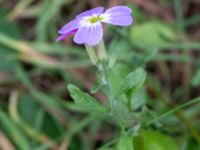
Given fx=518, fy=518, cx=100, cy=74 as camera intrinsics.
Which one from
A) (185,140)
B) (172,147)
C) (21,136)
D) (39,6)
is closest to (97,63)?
(172,147)

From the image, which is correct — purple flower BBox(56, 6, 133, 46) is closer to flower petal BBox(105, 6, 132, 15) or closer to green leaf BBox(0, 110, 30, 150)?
flower petal BBox(105, 6, 132, 15)

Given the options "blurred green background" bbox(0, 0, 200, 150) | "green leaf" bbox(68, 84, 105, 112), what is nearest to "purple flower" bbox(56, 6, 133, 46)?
"green leaf" bbox(68, 84, 105, 112)

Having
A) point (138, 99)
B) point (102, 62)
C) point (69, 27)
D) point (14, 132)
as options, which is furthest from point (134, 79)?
point (14, 132)

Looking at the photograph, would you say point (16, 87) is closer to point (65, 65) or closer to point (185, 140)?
point (65, 65)

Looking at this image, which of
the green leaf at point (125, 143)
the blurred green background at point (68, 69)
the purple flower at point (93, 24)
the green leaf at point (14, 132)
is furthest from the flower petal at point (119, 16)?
the green leaf at point (14, 132)

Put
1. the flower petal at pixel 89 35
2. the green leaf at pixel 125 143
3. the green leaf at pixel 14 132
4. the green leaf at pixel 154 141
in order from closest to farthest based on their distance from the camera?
the flower petal at pixel 89 35 → the green leaf at pixel 125 143 → the green leaf at pixel 154 141 → the green leaf at pixel 14 132

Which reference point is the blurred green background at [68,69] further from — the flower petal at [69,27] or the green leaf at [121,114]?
the flower petal at [69,27]

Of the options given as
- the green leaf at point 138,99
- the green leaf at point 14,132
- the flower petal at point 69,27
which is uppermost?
the flower petal at point 69,27

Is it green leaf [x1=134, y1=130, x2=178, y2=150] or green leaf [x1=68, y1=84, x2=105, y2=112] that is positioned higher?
green leaf [x1=68, y1=84, x2=105, y2=112]
